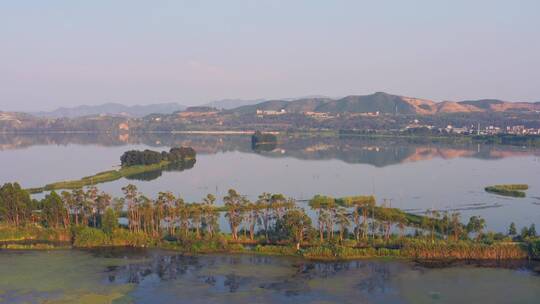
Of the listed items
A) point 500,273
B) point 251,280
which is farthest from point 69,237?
point 500,273

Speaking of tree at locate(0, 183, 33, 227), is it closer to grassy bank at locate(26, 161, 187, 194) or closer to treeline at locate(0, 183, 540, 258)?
treeline at locate(0, 183, 540, 258)

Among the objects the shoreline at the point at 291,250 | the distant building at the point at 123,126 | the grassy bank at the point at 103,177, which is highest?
the distant building at the point at 123,126

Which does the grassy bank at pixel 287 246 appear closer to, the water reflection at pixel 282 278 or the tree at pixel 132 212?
the water reflection at pixel 282 278

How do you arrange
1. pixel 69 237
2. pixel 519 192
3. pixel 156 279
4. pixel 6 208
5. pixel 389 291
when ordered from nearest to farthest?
1. pixel 389 291
2. pixel 156 279
3. pixel 69 237
4. pixel 6 208
5. pixel 519 192

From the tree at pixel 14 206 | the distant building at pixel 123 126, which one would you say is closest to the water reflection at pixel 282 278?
the tree at pixel 14 206

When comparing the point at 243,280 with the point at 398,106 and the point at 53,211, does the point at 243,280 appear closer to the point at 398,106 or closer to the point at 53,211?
the point at 53,211

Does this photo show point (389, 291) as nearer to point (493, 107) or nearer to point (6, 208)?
point (6, 208)

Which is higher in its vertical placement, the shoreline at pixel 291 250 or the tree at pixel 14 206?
the tree at pixel 14 206
